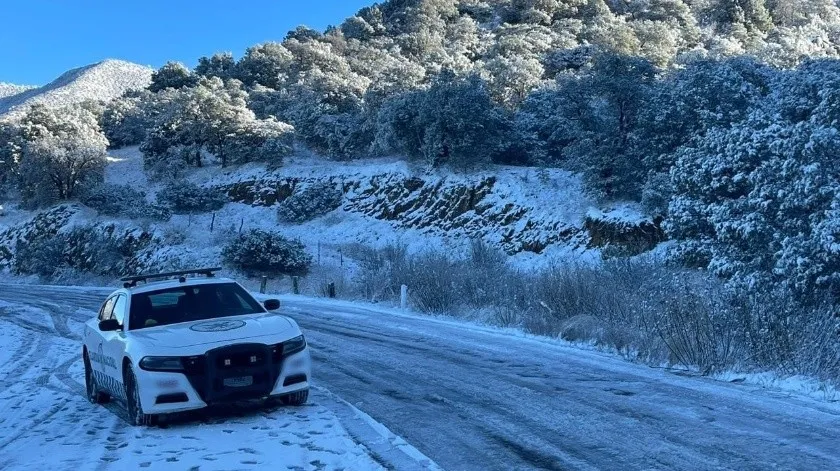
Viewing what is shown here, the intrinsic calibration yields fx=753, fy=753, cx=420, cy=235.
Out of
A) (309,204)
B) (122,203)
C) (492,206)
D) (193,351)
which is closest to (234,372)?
(193,351)

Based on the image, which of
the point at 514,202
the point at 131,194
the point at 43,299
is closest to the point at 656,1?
the point at 514,202

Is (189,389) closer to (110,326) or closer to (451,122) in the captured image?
(110,326)

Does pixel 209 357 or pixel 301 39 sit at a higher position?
pixel 301 39

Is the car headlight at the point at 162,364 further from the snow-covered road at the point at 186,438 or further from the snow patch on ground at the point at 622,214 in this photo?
the snow patch on ground at the point at 622,214

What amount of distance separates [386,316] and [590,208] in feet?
48.0

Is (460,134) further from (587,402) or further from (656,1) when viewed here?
(656,1)

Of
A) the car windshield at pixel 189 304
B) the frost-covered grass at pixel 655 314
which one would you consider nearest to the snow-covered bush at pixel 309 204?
the frost-covered grass at pixel 655 314

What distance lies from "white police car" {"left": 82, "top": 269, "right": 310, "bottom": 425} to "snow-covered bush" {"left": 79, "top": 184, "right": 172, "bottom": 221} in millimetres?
36314

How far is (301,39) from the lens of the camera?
7931 centimetres

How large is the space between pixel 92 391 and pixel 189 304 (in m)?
1.93

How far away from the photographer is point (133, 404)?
26.4ft

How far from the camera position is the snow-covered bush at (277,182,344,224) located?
138 ft

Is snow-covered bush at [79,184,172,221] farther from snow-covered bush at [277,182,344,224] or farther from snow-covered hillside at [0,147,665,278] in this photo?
snow-covered bush at [277,182,344,224]

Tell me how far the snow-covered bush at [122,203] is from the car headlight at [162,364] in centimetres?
3786
